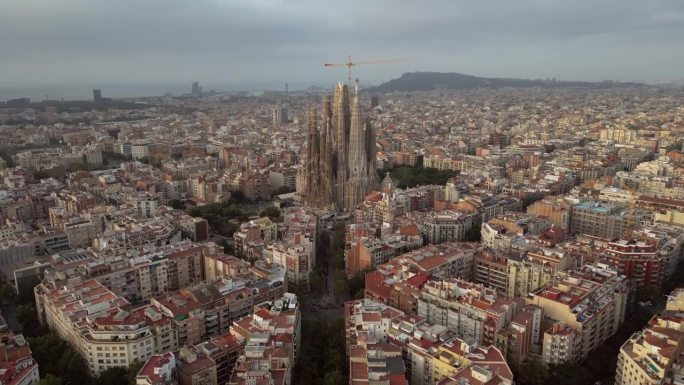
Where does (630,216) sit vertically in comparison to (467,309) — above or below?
above

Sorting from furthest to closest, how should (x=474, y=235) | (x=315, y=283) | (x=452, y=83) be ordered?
(x=452, y=83) < (x=474, y=235) < (x=315, y=283)

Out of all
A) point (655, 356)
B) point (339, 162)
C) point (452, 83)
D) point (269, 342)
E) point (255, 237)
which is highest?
point (452, 83)

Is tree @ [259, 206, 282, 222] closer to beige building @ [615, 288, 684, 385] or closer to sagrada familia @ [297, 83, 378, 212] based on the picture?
sagrada familia @ [297, 83, 378, 212]

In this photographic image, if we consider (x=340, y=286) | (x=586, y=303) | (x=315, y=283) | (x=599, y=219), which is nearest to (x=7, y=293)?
(x=315, y=283)

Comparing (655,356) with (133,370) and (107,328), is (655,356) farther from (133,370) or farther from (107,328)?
(107,328)

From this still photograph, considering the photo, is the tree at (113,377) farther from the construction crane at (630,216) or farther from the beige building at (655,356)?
the construction crane at (630,216)

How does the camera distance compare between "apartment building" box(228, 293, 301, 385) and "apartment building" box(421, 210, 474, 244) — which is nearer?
"apartment building" box(228, 293, 301, 385)

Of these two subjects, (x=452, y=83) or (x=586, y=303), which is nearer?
(x=586, y=303)

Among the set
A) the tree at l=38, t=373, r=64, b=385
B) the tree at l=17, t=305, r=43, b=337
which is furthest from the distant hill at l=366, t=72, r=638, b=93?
the tree at l=38, t=373, r=64, b=385
